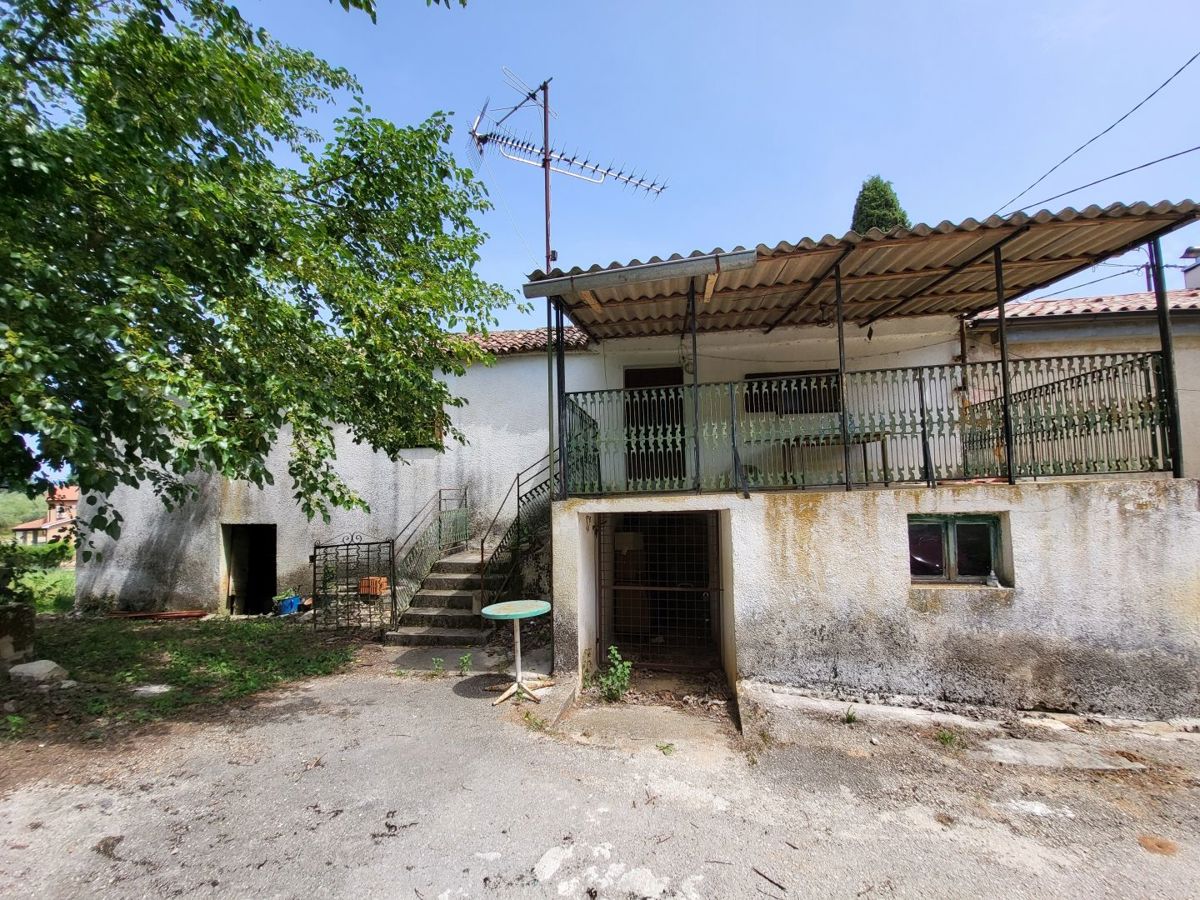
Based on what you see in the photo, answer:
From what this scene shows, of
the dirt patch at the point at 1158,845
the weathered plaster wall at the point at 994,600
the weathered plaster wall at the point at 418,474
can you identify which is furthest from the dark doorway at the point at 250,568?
the dirt patch at the point at 1158,845

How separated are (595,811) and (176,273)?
18.8 ft

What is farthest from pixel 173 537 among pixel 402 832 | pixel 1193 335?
pixel 1193 335

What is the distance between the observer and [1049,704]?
4.75m

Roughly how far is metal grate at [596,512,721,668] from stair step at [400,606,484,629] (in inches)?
78.3

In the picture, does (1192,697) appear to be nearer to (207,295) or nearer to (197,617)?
(207,295)

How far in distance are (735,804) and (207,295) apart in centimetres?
637

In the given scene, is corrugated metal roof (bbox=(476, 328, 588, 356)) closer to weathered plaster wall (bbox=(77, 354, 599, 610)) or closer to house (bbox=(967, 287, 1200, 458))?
weathered plaster wall (bbox=(77, 354, 599, 610))

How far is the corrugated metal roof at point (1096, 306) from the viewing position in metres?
7.74

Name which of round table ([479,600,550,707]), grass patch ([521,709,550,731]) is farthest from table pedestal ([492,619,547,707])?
grass patch ([521,709,550,731])

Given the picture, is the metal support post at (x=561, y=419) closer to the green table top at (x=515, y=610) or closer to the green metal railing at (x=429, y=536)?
the green table top at (x=515, y=610)

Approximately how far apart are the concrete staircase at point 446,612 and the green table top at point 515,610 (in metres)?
2.16

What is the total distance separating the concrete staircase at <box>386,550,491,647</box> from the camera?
740 cm

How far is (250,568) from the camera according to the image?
38.1 ft

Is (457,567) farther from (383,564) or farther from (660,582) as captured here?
(660,582)
